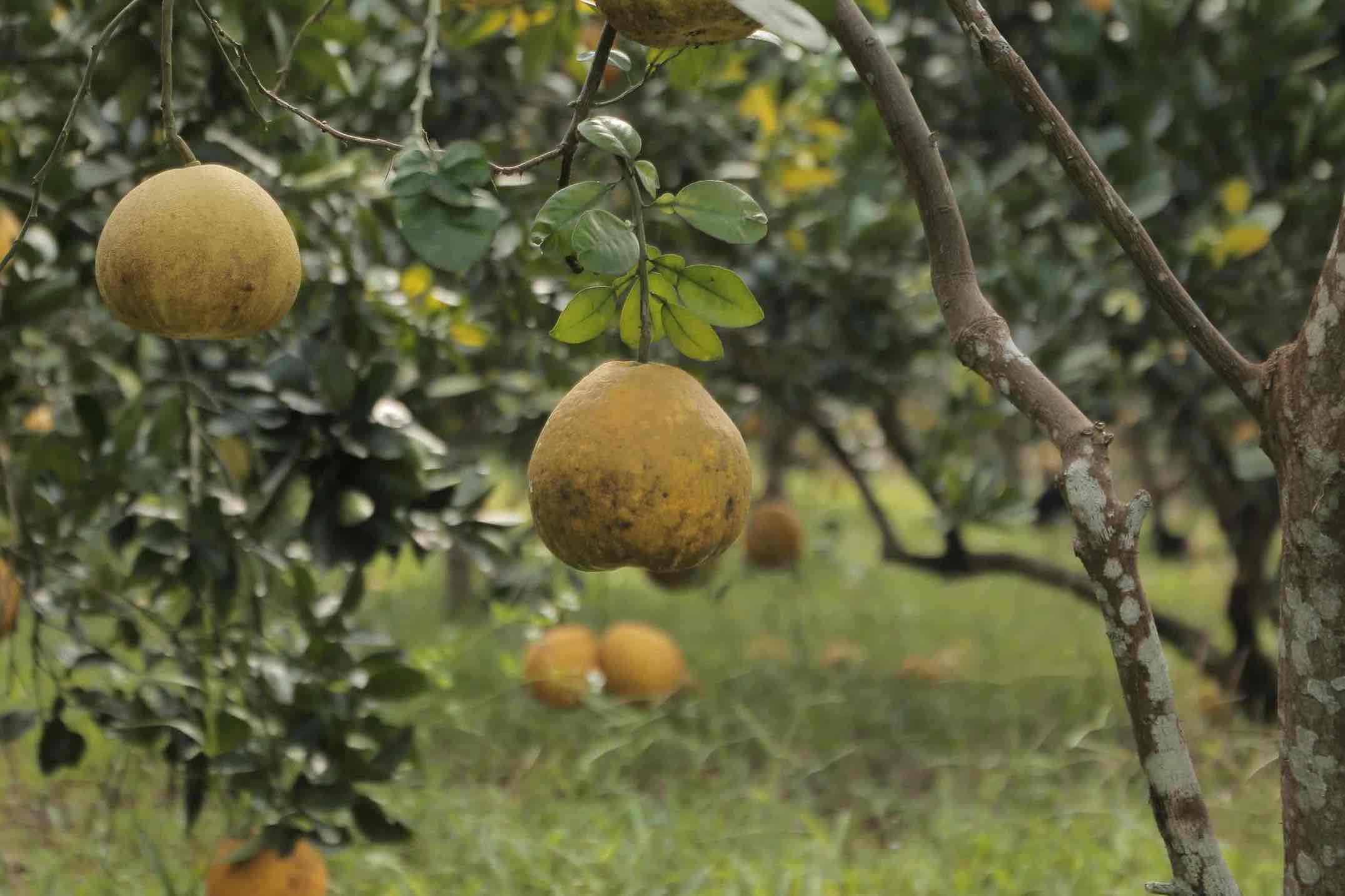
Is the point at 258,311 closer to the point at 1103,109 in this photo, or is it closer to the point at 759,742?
the point at 1103,109

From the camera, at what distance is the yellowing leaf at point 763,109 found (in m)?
2.38

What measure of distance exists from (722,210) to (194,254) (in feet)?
1.07

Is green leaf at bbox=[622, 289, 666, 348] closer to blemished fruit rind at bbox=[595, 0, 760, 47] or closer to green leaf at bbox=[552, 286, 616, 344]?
green leaf at bbox=[552, 286, 616, 344]

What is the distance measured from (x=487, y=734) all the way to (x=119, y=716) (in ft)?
4.97

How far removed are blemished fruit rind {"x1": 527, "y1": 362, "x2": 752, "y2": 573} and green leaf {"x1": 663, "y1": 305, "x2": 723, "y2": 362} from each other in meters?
0.04

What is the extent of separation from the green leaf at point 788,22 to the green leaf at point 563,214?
0.21 m

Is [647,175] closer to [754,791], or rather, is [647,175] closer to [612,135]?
[612,135]

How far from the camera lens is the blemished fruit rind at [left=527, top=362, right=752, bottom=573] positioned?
803 mm

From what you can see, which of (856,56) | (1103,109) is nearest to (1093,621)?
(1103,109)

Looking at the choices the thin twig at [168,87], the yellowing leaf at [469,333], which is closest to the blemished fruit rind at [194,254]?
the thin twig at [168,87]

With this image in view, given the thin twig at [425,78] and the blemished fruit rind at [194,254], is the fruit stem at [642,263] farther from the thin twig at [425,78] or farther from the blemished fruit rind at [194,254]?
the blemished fruit rind at [194,254]

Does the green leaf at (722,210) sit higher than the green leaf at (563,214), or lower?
higher

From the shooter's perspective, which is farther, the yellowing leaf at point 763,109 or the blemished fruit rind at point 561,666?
the blemished fruit rind at point 561,666

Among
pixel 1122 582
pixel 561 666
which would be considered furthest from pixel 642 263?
pixel 561 666
